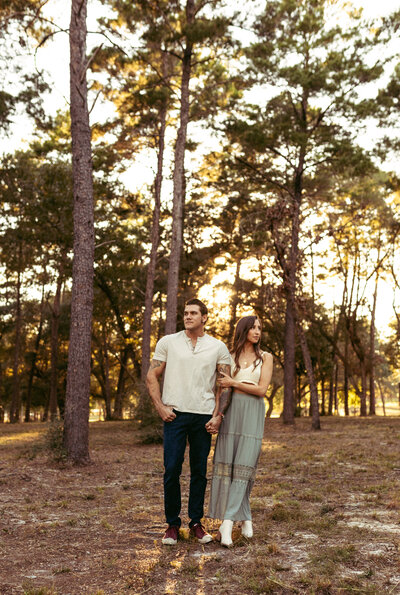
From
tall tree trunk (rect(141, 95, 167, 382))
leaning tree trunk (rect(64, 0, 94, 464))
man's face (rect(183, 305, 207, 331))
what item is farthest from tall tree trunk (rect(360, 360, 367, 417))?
man's face (rect(183, 305, 207, 331))

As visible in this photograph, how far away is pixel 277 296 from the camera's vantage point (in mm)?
18969

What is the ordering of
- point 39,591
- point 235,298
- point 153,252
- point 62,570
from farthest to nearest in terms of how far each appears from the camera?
point 235,298 < point 153,252 < point 62,570 < point 39,591

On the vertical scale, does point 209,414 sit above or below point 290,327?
below

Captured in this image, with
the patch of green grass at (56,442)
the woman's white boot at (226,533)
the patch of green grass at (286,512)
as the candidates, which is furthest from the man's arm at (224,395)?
the patch of green grass at (56,442)

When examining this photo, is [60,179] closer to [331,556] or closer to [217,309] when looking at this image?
[217,309]

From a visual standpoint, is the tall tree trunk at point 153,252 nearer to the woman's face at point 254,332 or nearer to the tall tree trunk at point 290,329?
the tall tree trunk at point 290,329

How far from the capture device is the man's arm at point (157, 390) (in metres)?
4.91

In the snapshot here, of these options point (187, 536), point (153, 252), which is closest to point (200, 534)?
point (187, 536)

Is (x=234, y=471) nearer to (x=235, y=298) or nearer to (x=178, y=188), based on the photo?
(x=178, y=188)

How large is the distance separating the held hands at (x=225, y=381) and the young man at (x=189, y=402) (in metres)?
0.05

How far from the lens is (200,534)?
5.06 metres

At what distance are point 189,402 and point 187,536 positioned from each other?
1.24 m

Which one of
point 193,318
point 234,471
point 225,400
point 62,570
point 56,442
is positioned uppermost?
point 193,318

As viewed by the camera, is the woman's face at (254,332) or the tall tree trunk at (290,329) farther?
the tall tree trunk at (290,329)
